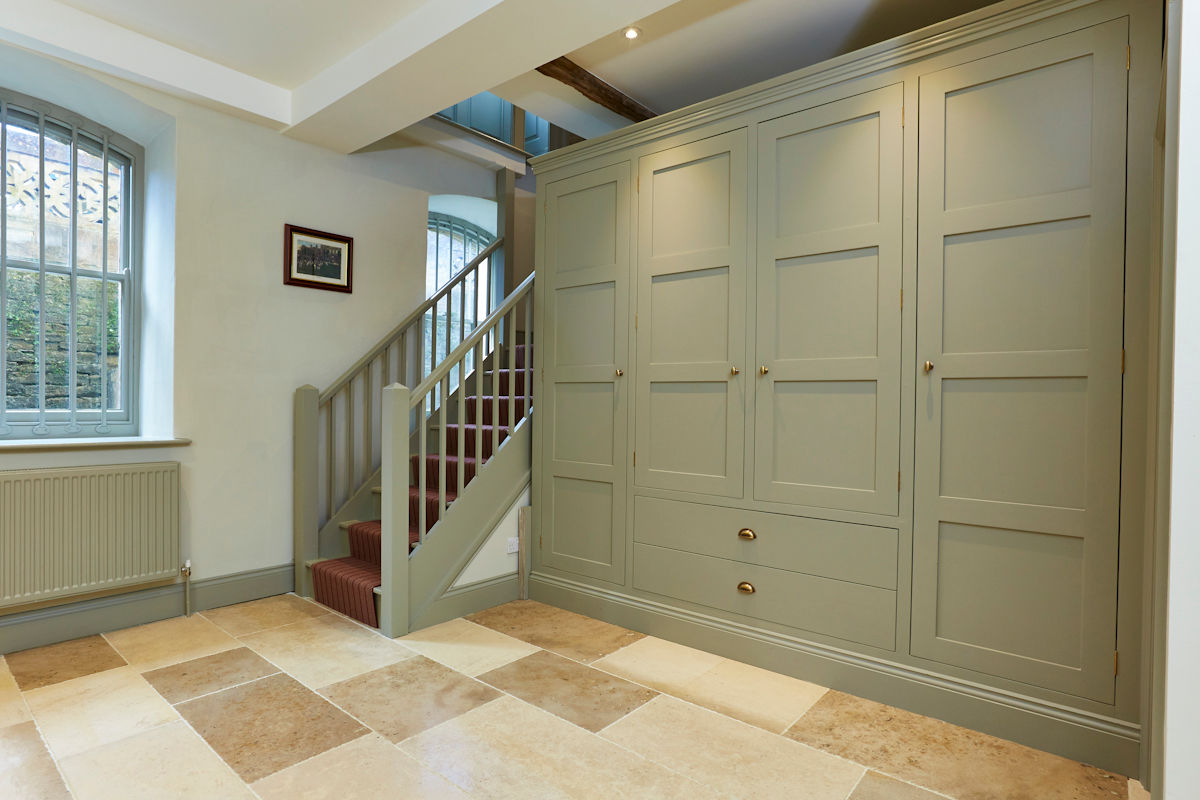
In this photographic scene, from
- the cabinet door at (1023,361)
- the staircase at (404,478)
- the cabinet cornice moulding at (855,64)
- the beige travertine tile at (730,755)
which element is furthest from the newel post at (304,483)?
the cabinet door at (1023,361)

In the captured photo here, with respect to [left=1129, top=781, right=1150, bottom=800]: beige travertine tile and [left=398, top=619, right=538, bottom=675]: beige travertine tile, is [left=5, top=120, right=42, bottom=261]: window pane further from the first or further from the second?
[left=1129, top=781, right=1150, bottom=800]: beige travertine tile

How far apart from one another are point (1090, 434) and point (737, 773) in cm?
149

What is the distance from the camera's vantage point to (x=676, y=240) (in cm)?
293

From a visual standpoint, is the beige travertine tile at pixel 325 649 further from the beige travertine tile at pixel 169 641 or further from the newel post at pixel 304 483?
the newel post at pixel 304 483

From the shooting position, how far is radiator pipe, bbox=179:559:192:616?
3.16 meters

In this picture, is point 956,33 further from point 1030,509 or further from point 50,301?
point 50,301

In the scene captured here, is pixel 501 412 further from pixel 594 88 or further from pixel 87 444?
pixel 87 444

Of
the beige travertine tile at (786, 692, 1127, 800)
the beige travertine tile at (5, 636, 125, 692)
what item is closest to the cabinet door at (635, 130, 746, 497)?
the beige travertine tile at (786, 692, 1127, 800)

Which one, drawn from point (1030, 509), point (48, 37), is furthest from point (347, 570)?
point (1030, 509)

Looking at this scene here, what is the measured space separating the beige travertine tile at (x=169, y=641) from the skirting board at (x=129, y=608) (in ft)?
0.21

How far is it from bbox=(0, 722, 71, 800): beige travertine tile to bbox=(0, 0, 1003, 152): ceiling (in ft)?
8.74

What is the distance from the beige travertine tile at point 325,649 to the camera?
2523mm

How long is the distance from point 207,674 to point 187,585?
875 mm

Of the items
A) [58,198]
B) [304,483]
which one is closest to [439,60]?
[58,198]
